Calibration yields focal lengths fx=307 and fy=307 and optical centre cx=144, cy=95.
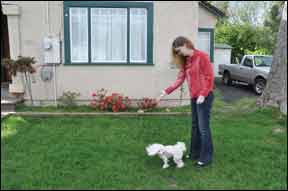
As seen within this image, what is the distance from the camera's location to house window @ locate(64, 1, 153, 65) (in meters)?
7.34

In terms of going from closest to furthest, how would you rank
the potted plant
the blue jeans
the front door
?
the blue jeans < the potted plant < the front door

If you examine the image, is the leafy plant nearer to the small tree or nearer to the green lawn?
the green lawn

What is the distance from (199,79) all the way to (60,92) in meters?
4.72

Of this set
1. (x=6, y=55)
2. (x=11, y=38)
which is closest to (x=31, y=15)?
(x=11, y=38)

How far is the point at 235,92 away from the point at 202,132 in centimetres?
770

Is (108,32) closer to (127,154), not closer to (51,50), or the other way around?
(51,50)

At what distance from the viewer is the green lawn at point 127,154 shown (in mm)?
3480

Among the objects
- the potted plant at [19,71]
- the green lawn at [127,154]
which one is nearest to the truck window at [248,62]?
the green lawn at [127,154]

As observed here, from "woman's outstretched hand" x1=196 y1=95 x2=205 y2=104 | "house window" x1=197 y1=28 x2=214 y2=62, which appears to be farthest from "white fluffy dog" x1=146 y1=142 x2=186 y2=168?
"house window" x1=197 y1=28 x2=214 y2=62

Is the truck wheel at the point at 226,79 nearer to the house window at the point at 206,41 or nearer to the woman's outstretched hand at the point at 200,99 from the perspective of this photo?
the house window at the point at 206,41

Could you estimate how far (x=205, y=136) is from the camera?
3842 millimetres

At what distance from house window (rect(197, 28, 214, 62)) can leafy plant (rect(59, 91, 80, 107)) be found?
399cm

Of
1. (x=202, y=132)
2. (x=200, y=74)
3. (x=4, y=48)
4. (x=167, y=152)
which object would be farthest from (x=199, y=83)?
(x=4, y=48)

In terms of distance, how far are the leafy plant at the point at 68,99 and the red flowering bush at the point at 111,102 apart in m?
0.44
